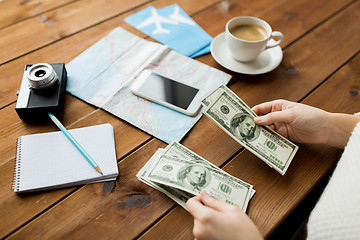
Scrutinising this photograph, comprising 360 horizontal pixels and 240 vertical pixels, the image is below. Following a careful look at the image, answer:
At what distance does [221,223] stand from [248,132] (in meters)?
0.28

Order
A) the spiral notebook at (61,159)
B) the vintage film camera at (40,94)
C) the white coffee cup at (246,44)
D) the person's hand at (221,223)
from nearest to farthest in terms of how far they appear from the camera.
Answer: the person's hand at (221,223), the spiral notebook at (61,159), the vintage film camera at (40,94), the white coffee cup at (246,44)

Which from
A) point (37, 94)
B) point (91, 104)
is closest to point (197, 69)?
point (91, 104)

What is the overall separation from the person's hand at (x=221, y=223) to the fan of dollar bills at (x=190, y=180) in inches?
1.7

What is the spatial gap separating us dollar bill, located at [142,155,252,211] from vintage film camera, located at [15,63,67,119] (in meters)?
0.35

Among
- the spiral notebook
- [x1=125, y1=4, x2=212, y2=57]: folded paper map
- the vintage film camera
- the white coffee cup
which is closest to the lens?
the spiral notebook

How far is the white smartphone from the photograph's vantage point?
926 mm

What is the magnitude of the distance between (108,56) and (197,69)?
322mm

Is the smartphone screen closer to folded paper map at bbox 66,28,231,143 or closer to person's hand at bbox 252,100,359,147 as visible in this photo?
folded paper map at bbox 66,28,231,143

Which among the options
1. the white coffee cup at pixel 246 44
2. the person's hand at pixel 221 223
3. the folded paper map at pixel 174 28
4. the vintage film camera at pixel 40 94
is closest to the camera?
the person's hand at pixel 221 223

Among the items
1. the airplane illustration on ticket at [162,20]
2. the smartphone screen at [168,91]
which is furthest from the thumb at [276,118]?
the airplane illustration on ticket at [162,20]

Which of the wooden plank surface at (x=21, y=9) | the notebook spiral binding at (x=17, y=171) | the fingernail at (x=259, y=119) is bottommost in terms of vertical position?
the fingernail at (x=259, y=119)

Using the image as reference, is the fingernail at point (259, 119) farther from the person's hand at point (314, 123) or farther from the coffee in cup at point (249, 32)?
the coffee in cup at point (249, 32)

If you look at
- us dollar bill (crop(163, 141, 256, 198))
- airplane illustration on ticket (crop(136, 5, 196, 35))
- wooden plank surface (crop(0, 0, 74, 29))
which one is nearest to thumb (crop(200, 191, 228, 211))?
us dollar bill (crop(163, 141, 256, 198))

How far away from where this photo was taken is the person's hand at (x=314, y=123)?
823 mm
